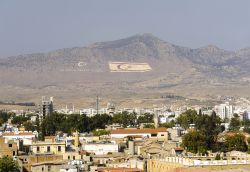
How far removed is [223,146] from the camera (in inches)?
2057

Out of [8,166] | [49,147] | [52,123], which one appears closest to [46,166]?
[8,166]

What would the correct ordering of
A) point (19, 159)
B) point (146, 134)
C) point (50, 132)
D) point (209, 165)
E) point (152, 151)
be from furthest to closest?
point (50, 132)
point (146, 134)
point (152, 151)
point (19, 159)
point (209, 165)

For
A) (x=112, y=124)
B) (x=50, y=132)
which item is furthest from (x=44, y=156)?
(x=112, y=124)

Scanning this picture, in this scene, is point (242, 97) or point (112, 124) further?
point (242, 97)

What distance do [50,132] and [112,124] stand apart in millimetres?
12166

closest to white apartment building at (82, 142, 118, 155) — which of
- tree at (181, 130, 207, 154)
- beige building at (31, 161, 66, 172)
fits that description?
tree at (181, 130, 207, 154)

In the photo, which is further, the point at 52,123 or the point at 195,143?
the point at 52,123

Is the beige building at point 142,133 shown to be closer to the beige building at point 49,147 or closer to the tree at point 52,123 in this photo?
the tree at point 52,123

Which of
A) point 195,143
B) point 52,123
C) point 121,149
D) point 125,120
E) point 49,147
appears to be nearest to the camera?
point 49,147

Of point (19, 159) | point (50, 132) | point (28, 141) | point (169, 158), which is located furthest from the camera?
point (50, 132)

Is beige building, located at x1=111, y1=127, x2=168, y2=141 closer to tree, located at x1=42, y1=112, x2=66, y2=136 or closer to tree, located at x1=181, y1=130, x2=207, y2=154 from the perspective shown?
tree, located at x1=42, y1=112, x2=66, y2=136

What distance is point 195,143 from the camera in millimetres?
49656

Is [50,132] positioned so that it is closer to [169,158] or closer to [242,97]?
[169,158]

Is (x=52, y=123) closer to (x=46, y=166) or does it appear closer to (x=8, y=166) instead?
(x=46, y=166)
